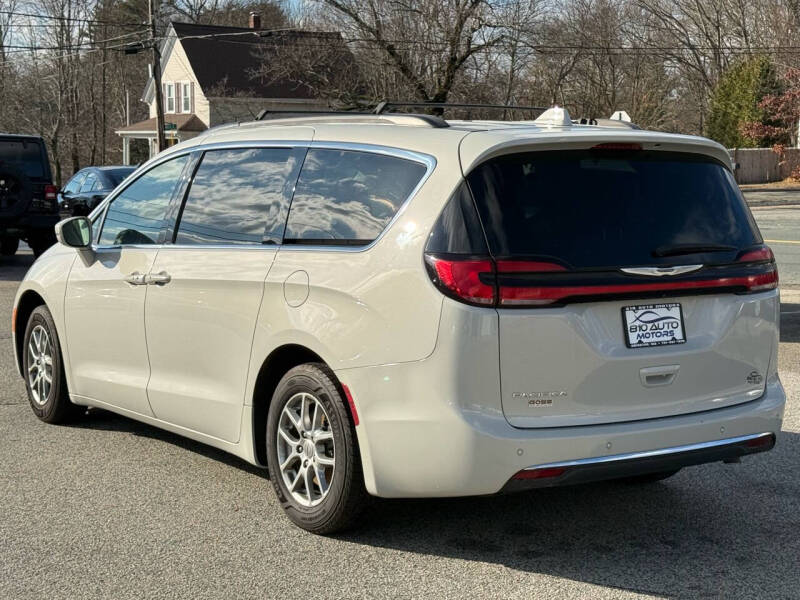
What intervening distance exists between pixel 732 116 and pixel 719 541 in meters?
51.8

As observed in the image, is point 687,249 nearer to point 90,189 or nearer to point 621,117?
point 621,117

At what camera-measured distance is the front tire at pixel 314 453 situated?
4.69 metres

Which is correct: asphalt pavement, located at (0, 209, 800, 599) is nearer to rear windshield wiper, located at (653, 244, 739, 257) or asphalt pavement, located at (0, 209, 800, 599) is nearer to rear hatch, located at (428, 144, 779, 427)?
rear hatch, located at (428, 144, 779, 427)

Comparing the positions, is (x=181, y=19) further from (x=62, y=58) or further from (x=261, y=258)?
(x=261, y=258)

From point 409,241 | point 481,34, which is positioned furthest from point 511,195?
point 481,34

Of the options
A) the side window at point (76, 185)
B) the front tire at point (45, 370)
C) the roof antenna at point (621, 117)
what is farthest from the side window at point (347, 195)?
the side window at point (76, 185)

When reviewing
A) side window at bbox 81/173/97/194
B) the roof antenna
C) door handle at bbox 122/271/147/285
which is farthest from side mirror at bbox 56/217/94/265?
side window at bbox 81/173/97/194

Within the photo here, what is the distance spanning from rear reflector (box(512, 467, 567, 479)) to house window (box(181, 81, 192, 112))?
56.0m

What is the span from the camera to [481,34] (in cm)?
3912

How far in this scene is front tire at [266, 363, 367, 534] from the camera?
15.4 ft

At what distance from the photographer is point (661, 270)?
4562 millimetres

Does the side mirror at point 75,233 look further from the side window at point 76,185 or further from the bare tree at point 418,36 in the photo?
the bare tree at point 418,36

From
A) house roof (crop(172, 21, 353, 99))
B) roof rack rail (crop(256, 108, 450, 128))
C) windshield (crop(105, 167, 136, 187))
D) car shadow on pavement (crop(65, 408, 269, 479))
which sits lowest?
car shadow on pavement (crop(65, 408, 269, 479))

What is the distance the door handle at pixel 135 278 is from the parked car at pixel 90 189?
51.6 feet
